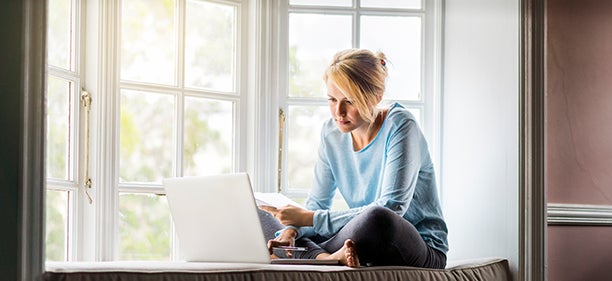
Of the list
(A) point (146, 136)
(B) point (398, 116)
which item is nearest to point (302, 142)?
(B) point (398, 116)

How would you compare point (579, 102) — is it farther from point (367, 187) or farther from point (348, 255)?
point (348, 255)

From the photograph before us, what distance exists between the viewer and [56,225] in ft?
10.2

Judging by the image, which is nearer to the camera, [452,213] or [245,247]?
[245,247]

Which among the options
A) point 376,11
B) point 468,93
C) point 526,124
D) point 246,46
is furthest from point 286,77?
point 526,124

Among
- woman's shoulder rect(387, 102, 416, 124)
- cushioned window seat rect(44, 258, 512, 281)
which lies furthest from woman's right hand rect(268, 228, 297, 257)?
woman's shoulder rect(387, 102, 416, 124)

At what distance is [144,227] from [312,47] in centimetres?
89

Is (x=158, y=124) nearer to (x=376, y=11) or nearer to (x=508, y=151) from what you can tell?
(x=376, y=11)

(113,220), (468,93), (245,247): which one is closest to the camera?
(245,247)

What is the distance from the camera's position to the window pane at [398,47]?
3.64 metres

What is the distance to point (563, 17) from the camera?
3498mm

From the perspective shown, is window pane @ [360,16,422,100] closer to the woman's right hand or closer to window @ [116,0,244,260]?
window @ [116,0,244,260]

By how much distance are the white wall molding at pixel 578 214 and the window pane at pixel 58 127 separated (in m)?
1.62

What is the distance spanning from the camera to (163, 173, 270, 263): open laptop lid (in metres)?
2.79

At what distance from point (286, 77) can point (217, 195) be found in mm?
861
